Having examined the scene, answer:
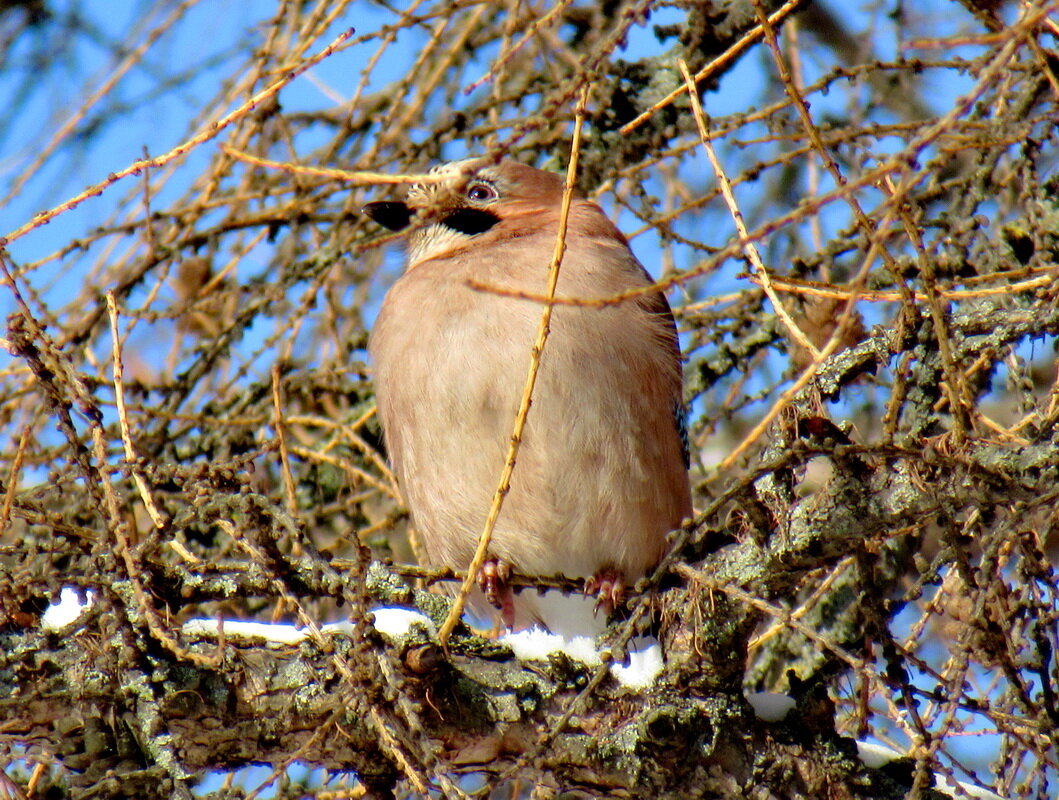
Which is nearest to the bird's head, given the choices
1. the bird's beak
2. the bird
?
the bird's beak

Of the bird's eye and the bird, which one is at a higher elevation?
the bird's eye

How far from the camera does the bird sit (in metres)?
3.96

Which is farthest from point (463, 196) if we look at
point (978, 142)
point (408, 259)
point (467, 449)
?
point (978, 142)

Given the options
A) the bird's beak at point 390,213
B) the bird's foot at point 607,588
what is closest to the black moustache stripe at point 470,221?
the bird's beak at point 390,213

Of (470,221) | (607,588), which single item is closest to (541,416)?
(607,588)

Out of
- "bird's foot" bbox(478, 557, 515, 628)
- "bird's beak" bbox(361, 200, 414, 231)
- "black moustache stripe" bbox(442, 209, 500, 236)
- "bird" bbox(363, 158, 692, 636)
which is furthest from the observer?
"black moustache stripe" bbox(442, 209, 500, 236)

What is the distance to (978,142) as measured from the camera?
304cm

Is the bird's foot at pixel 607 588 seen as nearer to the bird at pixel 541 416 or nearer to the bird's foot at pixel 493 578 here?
the bird at pixel 541 416

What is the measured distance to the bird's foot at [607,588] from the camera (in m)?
3.97

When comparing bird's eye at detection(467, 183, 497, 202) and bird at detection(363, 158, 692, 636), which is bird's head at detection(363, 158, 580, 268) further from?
bird at detection(363, 158, 692, 636)

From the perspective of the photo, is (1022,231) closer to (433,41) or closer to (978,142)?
(978,142)

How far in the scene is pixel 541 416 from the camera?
396 cm

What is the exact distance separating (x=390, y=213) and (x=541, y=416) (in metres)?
1.19

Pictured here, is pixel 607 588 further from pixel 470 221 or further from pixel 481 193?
pixel 481 193
